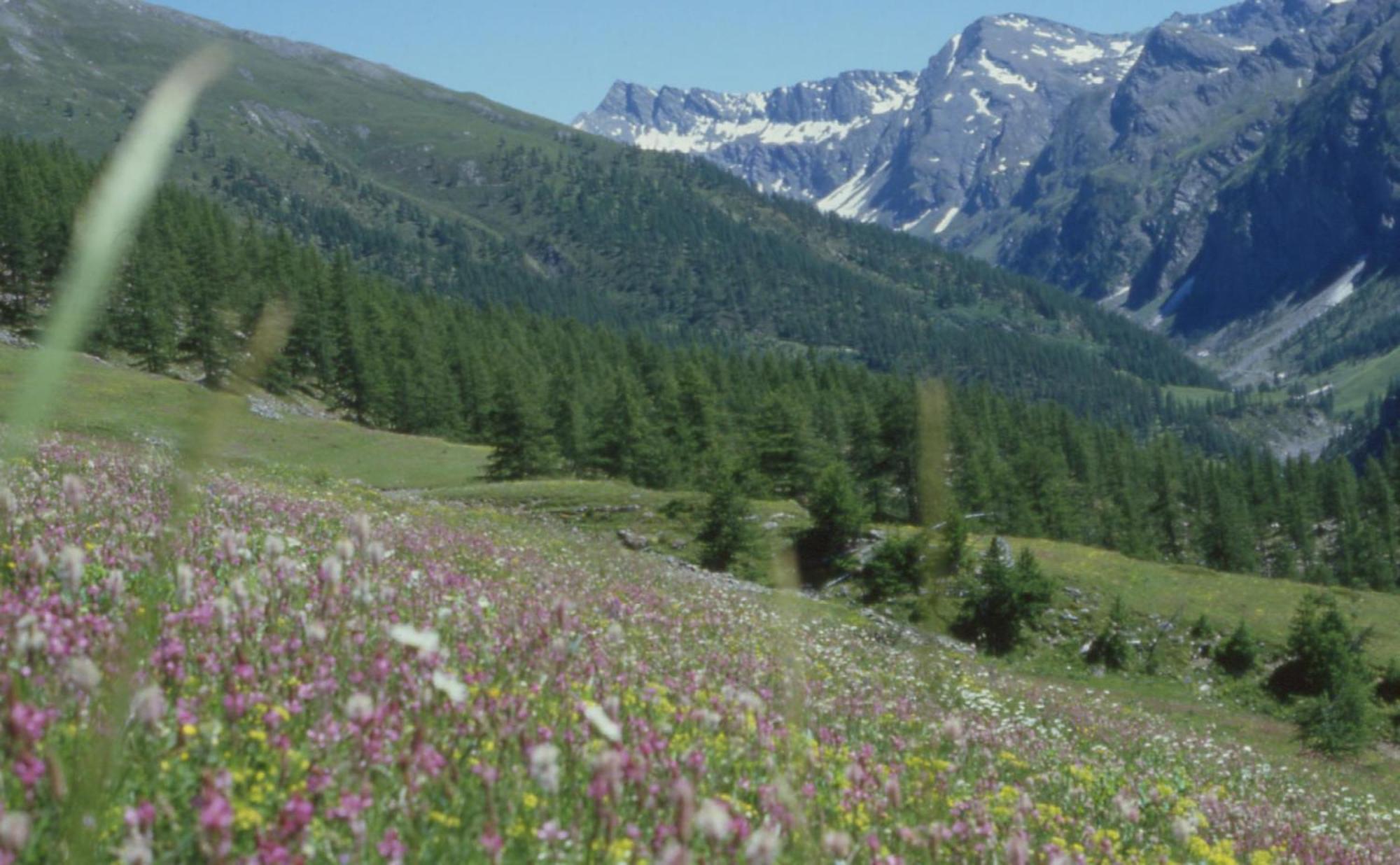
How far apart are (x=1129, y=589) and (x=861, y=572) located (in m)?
10.3

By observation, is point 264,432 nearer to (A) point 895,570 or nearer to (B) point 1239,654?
(A) point 895,570

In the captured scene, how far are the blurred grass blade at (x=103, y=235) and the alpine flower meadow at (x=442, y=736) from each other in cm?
32

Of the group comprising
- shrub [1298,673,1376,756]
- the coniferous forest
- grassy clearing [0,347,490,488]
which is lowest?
shrub [1298,673,1376,756]

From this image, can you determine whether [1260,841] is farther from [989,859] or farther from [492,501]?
[492,501]

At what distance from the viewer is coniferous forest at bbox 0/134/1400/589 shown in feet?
243

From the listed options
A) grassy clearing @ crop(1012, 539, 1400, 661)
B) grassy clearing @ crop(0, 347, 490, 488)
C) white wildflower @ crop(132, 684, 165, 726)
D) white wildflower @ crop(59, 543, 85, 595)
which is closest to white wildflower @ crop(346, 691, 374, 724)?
white wildflower @ crop(132, 684, 165, 726)

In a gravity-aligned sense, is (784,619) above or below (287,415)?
below

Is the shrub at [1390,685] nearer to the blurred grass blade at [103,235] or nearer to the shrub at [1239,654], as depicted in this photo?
the shrub at [1239,654]

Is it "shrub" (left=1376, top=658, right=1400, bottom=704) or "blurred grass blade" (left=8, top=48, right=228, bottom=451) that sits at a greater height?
"blurred grass blade" (left=8, top=48, right=228, bottom=451)

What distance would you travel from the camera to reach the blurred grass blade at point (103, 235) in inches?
82.4

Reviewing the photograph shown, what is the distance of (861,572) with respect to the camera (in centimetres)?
3912

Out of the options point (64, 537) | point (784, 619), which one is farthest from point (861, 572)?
point (64, 537)

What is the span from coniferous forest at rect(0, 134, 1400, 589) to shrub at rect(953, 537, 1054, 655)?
29.3 feet

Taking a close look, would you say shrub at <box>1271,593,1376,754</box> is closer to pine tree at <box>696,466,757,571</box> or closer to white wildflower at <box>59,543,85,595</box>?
pine tree at <box>696,466,757,571</box>
